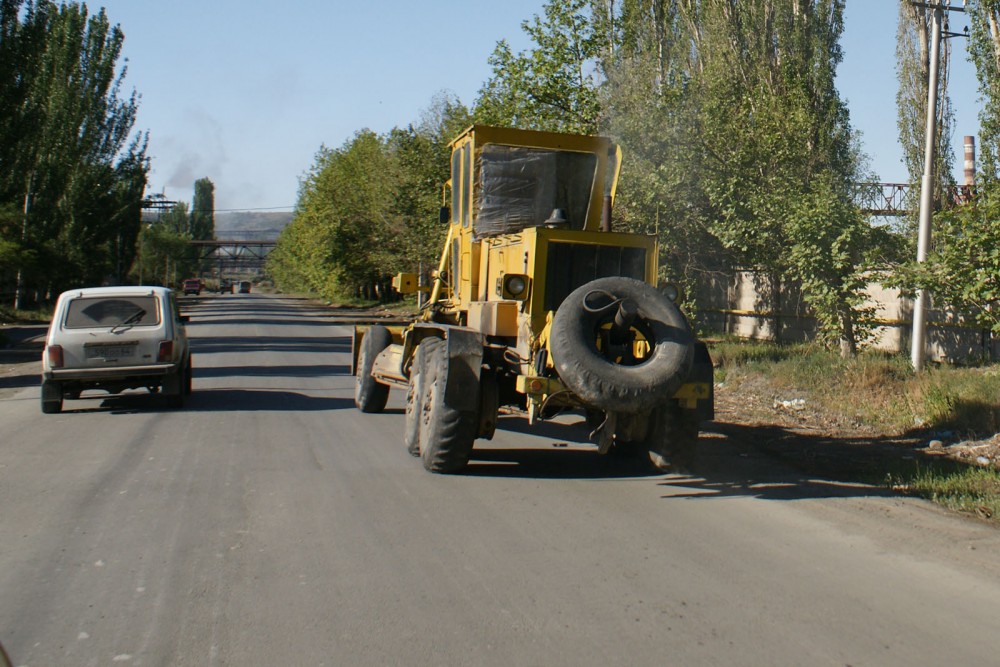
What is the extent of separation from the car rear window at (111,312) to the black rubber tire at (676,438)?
760 cm

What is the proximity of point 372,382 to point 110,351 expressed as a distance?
3.41 metres

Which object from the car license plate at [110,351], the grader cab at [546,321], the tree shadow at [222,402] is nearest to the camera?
the grader cab at [546,321]

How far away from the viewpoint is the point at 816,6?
24297 millimetres

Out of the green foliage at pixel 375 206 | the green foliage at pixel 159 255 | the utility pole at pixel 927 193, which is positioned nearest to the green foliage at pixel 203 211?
the green foliage at pixel 159 255

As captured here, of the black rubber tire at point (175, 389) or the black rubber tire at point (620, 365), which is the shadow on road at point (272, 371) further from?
the black rubber tire at point (620, 365)

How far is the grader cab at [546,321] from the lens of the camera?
784 cm

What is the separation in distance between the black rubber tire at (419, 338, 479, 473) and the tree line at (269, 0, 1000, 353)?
241 inches

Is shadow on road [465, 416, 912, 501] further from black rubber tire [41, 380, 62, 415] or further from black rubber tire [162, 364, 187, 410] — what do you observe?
black rubber tire [41, 380, 62, 415]

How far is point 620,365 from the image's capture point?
786 centimetres

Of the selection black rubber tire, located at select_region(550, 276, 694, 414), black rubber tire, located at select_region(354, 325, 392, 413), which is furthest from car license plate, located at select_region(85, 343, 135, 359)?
black rubber tire, located at select_region(550, 276, 694, 414)

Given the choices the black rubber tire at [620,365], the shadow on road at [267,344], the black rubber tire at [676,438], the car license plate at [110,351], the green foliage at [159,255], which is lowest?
the shadow on road at [267,344]

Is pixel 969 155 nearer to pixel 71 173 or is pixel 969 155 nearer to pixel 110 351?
pixel 110 351

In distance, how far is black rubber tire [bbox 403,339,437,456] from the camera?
950 cm

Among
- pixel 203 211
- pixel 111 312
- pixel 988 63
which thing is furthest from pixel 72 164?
pixel 203 211
